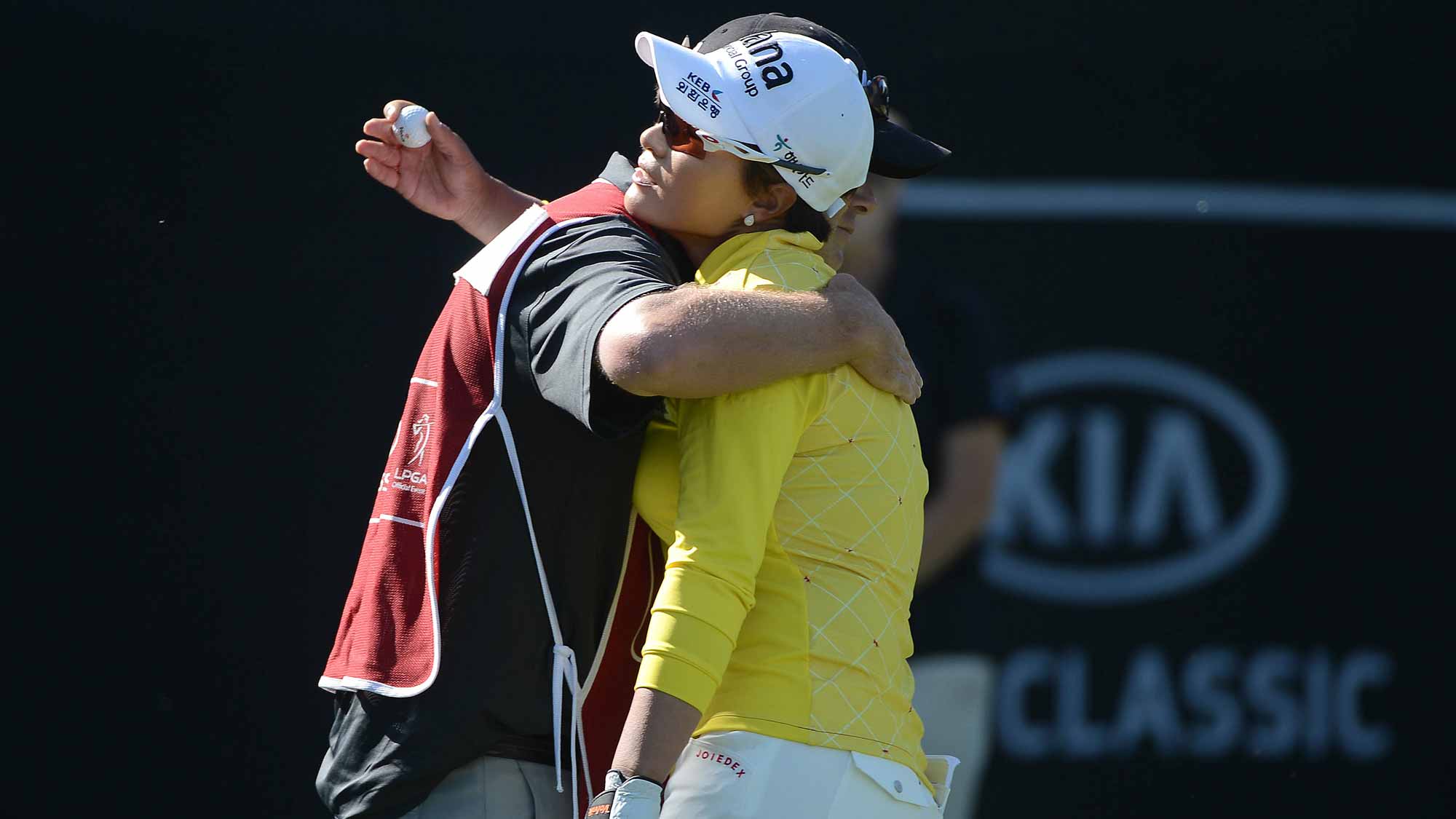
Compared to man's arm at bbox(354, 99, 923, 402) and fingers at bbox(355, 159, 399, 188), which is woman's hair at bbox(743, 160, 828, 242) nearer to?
man's arm at bbox(354, 99, 923, 402)

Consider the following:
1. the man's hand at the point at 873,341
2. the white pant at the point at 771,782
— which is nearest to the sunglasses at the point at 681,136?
the man's hand at the point at 873,341

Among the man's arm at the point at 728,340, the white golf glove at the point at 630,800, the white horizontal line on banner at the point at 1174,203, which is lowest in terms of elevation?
the white golf glove at the point at 630,800

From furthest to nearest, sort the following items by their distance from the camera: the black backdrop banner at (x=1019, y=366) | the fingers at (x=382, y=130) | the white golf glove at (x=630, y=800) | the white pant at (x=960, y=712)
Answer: the white pant at (x=960, y=712)
the black backdrop banner at (x=1019, y=366)
the fingers at (x=382, y=130)
the white golf glove at (x=630, y=800)

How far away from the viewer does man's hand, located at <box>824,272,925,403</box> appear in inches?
70.7

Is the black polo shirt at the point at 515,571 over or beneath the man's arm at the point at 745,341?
beneath

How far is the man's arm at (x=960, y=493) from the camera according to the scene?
3479 mm

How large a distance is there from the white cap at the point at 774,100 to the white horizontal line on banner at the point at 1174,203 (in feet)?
5.86

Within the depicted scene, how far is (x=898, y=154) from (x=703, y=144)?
1.00 ft

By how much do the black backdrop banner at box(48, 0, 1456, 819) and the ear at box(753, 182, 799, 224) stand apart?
5.33ft

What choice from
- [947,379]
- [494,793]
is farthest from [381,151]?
[947,379]

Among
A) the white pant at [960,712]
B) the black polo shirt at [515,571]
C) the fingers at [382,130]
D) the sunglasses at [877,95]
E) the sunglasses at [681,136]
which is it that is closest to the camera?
the black polo shirt at [515,571]

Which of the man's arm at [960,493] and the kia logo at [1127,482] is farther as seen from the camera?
the kia logo at [1127,482]

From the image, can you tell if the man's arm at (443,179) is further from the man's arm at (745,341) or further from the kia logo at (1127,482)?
the kia logo at (1127,482)

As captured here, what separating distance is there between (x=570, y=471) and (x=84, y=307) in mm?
1940
